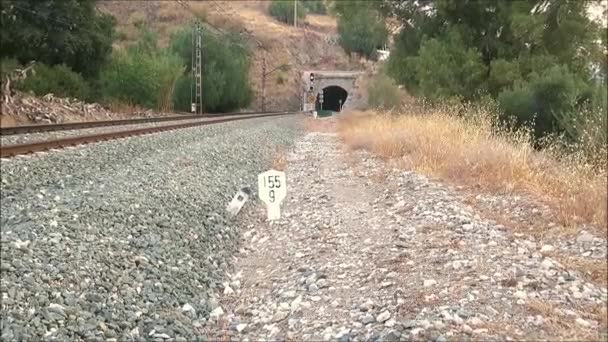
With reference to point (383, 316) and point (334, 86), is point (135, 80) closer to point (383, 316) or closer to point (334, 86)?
point (383, 316)

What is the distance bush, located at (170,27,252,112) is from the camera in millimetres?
58031

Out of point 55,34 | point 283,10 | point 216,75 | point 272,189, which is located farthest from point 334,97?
point 272,189

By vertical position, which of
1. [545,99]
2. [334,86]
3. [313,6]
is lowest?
[334,86]

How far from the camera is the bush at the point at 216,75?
190 ft

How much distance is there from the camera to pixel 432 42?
2103 centimetres

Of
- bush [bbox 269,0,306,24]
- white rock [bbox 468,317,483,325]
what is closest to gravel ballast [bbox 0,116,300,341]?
white rock [bbox 468,317,483,325]

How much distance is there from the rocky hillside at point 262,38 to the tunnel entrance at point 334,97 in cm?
650

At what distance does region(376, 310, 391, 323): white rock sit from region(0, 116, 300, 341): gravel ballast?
57.2 inches

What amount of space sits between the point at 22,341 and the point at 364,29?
2143 cm

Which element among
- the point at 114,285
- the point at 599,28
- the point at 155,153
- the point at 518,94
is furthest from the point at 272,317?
the point at 599,28

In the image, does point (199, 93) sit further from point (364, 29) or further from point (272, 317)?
point (272, 317)

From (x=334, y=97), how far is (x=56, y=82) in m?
77.6

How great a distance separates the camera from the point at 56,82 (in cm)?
3161

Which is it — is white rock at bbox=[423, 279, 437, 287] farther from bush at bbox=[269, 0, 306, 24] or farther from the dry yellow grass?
bush at bbox=[269, 0, 306, 24]
